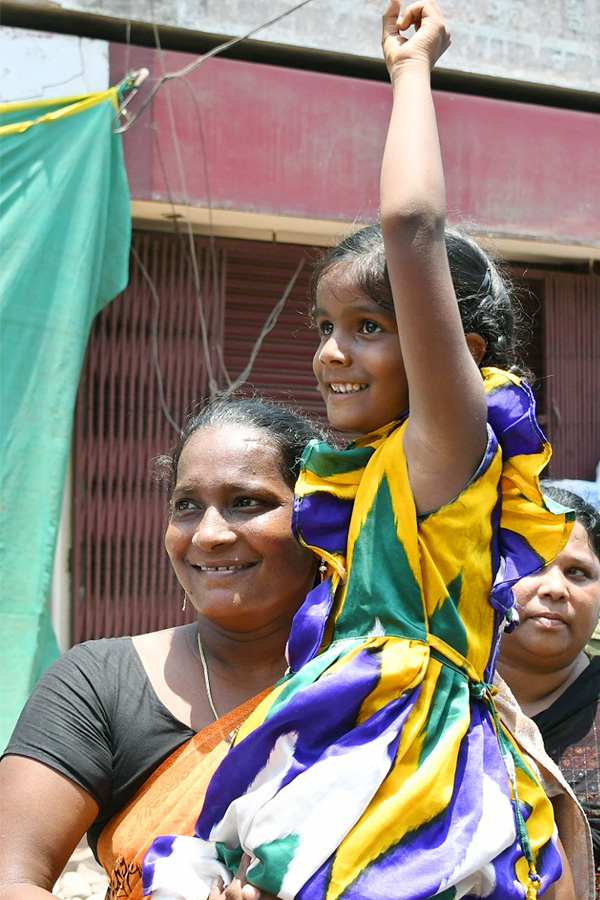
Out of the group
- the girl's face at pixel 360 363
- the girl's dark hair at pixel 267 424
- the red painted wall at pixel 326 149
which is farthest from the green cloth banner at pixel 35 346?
the girl's face at pixel 360 363

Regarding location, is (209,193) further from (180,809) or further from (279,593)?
(180,809)

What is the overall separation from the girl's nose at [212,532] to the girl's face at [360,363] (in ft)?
0.97

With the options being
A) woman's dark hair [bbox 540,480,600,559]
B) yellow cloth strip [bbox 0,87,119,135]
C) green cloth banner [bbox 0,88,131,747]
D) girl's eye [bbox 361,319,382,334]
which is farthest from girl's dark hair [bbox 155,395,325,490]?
yellow cloth strip [bbox 0,87,119,135]

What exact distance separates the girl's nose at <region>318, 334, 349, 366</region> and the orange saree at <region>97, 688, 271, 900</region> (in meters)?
0.65

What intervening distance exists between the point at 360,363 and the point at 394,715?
0.58m

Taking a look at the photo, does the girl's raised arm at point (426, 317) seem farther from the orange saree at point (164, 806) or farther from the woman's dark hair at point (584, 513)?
the woman's dark hair at point (584, 513)

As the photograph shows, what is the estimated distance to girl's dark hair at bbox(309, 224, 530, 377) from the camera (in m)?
1.84

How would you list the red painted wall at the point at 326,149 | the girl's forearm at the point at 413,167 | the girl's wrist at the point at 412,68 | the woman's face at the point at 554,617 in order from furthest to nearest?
the red painted wall at the point at 326,149
the woman's face at the point at 554,617
the girl's wrist at the point at 412,68
the girl's forearm at the point at 413,167

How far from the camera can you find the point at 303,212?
17.3ft

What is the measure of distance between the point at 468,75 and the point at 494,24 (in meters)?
0.32

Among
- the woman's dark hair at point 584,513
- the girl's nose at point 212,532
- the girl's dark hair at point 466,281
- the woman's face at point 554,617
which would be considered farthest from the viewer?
the woman's dark hair at point 584,513

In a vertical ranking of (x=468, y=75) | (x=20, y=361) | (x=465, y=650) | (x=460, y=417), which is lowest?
(x=465, y=650)

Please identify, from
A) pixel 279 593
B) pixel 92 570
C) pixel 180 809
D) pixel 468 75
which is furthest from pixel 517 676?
pixel 468 75

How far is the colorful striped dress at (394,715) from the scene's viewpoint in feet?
5.01
